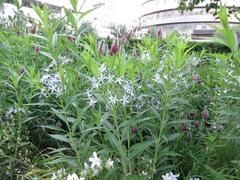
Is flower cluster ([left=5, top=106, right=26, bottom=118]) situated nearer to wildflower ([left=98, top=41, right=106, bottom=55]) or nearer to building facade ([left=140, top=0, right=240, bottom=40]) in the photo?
wildflower ([left=98, top=41, right=106, bottom=55])

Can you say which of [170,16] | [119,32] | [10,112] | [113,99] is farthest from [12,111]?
[170,16]

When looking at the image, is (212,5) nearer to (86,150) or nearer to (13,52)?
(13,52)

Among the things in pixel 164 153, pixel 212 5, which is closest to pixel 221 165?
pixel 164 153

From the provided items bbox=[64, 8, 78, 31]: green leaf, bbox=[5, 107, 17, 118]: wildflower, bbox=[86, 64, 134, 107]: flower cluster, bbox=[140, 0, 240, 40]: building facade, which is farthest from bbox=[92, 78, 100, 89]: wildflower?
bbox=[140, 0, 240, 40]: building facade

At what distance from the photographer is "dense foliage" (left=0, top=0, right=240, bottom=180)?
A: 1787 mm

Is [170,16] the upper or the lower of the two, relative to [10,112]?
lower

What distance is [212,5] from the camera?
1057 centimetres

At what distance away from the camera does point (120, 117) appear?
6.36ft

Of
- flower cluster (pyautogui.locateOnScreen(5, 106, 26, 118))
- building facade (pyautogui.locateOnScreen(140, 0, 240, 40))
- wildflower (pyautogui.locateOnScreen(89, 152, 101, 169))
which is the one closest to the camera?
wildflower (pyautogui.locateOnScreen(89, 152, 101, 169))

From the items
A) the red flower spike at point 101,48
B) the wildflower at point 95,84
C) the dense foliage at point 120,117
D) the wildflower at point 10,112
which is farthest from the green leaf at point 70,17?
the wildflower at point 10,112

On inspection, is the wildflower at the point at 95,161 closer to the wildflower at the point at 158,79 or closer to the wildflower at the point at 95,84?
the wildflower at the point at 95,84

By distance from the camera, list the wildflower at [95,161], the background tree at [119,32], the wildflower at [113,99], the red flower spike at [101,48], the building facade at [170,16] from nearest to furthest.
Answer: the wildflower at [113,99]
the wildflower at [95,161]
the red flower spike at [101,48]
the background tree at [119,32]
the building facade at [170,16]

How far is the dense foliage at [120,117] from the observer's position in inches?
70.4

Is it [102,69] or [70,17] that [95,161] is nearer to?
[102,69]
